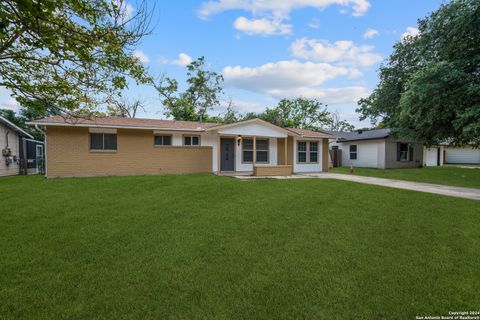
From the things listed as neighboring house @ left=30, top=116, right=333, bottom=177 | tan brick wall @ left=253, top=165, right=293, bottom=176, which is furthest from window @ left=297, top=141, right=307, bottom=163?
tan brick wall @ left=253, top=165, right=293, bottom=176

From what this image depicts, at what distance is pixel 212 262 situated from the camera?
350 centimetres

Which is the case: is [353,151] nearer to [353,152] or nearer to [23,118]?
[353,152]

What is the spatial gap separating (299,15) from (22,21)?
39.4 feet

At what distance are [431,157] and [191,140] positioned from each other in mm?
24116

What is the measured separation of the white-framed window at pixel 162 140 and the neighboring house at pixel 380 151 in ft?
52.7

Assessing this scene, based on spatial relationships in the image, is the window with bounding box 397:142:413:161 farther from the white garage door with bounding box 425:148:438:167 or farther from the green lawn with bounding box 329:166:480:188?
the green lawn with bounding box 329:166:480:188

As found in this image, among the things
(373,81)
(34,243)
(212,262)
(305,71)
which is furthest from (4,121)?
(373,81)

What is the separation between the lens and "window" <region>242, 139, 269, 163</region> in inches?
600

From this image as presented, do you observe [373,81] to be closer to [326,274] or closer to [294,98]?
[294,98]

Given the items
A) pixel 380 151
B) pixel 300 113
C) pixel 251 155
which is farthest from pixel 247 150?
pixel 300 113

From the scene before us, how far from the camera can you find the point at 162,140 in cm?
1366

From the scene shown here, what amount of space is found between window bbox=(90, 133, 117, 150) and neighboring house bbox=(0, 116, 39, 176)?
17.3ft

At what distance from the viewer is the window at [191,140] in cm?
1404

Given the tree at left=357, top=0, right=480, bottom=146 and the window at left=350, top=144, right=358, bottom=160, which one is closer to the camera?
the tree at left=357, top=0, right=480, bottom=146
